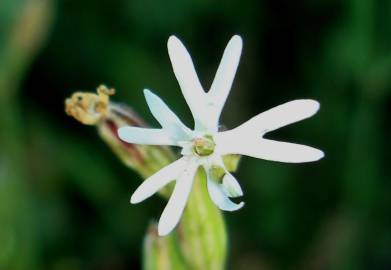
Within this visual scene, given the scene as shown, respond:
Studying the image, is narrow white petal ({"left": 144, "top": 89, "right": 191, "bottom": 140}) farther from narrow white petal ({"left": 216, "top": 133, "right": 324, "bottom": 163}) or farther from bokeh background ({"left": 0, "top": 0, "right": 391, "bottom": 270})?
bokeh background ({"left": 0, "top": 0, "right": 391, "bottom": 270})

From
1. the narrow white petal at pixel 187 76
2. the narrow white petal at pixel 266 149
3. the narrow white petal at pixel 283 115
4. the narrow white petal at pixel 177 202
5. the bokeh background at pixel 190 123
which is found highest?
the bokeh background at pixel 190 123

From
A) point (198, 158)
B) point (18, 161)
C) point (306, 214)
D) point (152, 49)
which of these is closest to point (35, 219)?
point (18, 161)

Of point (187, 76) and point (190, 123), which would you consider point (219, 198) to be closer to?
point (187, 76)

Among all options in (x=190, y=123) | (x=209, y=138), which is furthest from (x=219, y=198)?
(x=190, y=123)

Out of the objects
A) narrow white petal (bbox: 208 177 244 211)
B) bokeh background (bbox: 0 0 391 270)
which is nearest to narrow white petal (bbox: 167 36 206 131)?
narrow white petal (bbox: 208 177 244 211)

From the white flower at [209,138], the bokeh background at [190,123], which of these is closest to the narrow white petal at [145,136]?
the white flower at [209,138]

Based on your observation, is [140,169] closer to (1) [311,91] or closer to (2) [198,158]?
(2) [198,158]

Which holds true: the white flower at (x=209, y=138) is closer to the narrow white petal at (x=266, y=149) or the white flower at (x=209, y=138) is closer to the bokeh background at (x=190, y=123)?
the narrow white petal at (x=266, y=149)
